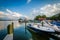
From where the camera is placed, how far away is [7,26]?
85.5 inches

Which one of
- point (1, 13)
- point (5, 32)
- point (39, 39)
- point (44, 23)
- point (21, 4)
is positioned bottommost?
point (39, 39)

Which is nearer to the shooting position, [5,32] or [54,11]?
[5,32]

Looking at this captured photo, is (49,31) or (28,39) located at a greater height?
(49,31)

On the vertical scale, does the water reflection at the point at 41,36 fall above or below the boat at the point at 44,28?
below

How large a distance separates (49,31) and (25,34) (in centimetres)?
47

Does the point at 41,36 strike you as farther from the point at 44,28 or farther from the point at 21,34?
the point at 21,34

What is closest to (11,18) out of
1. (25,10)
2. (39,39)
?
(25,10)

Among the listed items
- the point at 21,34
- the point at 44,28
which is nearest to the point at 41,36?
the point at 44,28

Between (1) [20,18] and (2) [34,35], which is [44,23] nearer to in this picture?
Result: (2) [34,35]

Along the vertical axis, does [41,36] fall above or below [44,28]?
below

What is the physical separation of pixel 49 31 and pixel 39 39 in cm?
25

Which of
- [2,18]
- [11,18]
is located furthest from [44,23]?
[2,18]

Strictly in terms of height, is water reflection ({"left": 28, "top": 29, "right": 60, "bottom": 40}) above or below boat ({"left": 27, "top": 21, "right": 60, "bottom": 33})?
below

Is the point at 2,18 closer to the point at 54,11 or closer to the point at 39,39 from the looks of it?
the point at 39,39
